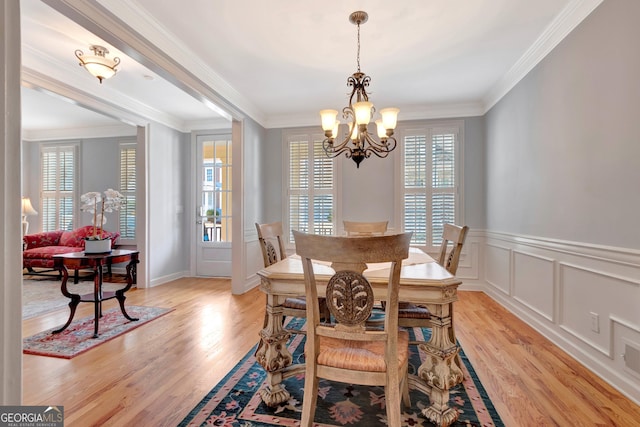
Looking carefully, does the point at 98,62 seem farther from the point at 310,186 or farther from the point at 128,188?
the point at 128,188

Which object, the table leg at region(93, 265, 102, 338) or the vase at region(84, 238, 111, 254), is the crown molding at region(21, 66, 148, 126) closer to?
the vase at region(84, 238, 111, 254)

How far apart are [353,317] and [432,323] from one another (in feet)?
1.75

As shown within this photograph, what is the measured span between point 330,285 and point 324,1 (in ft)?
6.95

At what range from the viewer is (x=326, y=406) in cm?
182

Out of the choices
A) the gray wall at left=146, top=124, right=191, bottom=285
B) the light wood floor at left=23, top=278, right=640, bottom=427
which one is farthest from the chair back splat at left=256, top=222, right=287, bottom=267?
the gray wall at left=146, top=124, right=191, bottom=285

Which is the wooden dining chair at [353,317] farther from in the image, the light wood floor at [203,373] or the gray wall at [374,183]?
the gray wall at [374,183]

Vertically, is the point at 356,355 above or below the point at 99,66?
below

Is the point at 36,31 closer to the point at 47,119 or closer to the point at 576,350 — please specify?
the point at 47,119

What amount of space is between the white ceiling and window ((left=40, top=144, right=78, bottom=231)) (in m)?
1.87

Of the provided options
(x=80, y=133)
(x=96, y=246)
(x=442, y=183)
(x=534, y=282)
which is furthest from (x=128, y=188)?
(x=534, y=282)

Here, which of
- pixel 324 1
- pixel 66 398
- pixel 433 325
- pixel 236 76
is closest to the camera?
pixel 433 325

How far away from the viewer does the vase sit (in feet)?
9.88

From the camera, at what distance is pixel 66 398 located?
6.12 ft

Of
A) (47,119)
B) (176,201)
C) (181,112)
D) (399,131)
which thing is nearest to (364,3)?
(399,131)
